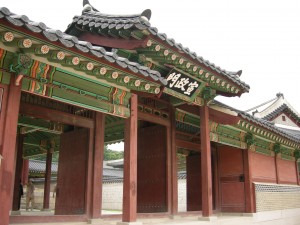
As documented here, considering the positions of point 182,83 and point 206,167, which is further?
point 206,167

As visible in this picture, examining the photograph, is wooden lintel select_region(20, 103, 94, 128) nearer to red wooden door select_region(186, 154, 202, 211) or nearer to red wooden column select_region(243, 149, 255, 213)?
red wooden door select_region(186, 154, 202, 211)

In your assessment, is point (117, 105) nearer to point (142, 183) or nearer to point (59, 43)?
point (59, 43)

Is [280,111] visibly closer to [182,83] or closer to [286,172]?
[286,172]

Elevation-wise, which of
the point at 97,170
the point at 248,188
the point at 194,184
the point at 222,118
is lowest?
the point at 248,188

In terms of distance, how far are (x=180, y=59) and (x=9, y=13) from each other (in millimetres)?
4677

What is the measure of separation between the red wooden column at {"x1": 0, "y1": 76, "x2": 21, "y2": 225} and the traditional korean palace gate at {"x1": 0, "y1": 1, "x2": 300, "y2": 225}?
0.02 meters

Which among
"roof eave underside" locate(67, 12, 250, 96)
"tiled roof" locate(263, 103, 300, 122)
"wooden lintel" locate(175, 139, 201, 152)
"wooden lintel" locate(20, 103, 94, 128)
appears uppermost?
"tiled roof" locate(263, 103, 300, 122)

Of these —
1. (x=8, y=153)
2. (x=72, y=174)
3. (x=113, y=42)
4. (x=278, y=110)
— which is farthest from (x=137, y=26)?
(x=278, y=110)

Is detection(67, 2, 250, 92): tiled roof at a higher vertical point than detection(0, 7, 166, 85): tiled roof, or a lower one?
higher

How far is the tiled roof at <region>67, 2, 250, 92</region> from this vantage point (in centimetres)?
704

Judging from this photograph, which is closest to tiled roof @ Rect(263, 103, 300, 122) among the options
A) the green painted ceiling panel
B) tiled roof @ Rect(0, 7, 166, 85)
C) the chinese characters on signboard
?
the chinese characters on signboard

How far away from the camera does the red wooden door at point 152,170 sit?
32.0 feet

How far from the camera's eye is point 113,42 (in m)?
7.92

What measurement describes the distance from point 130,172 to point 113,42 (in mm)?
3057
